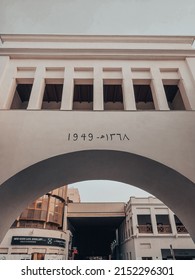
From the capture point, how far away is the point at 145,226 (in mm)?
24297

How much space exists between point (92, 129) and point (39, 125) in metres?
1.50

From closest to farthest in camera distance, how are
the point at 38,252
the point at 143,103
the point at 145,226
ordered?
the point at 143,103
the point at 38,252
the point at 145,226

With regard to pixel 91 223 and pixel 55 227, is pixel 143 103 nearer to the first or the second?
pixel 55 227

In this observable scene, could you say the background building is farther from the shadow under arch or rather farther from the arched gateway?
the arched gateway

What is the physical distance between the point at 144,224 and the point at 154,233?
187cm

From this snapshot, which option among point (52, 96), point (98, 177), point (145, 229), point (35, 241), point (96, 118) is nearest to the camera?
point (96, 118)

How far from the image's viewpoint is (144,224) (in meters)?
25.2

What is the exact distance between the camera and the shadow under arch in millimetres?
5230

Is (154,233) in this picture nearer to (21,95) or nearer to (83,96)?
(83,96)

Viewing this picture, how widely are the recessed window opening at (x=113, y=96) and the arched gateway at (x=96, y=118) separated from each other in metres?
0.04

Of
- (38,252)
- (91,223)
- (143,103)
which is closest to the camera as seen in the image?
(143,103)

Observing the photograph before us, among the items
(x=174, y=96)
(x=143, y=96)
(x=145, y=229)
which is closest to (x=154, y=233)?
(x=145, y=229)

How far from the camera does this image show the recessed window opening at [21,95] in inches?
296
